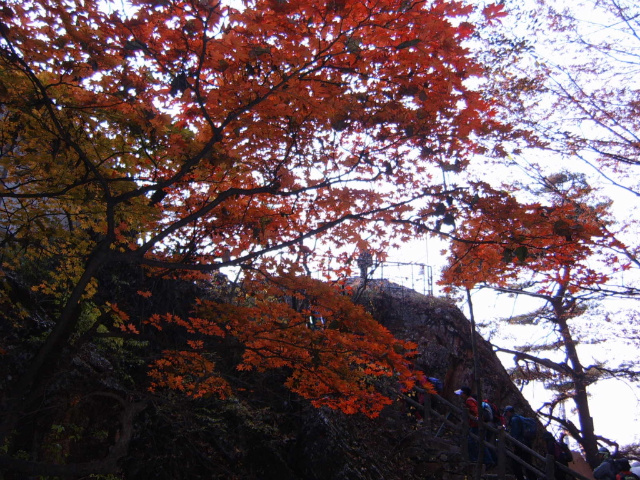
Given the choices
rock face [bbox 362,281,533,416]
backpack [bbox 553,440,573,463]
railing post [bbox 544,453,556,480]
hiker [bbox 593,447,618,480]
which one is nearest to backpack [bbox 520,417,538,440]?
backpack [bbox 553,440,573,463]

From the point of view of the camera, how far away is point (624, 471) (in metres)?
7.58

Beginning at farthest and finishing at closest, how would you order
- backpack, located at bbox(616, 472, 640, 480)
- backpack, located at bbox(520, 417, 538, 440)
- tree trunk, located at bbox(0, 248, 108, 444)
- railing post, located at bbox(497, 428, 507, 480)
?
backpack, located at bbox(520, 417, 538, 440) → backpack, located at bbox(616, 472, 640, 480) → railing post, located at bbox(497, 428, 507, 480) → tree trunk, located at bbox(0, 248, 108, 444)

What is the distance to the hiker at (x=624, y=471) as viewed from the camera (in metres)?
7.35

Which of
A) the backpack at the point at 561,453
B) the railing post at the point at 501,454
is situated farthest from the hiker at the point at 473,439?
the backpack at the point at 561,453

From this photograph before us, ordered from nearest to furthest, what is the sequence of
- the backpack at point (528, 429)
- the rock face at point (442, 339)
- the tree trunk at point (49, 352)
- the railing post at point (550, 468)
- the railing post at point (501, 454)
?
the tree trunk at point (49, 352), the railing post at point (550, 468), the railing post at point (501, 454), the backpack at point (528, 429), the rock face at point (442, 339)

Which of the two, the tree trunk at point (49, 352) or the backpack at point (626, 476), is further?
the backpack at point (626, 476)

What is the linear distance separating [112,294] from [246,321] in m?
6.61

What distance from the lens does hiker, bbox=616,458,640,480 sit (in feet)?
24.1

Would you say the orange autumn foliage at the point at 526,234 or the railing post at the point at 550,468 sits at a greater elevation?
the orange autumn foliage at the point at 526,234

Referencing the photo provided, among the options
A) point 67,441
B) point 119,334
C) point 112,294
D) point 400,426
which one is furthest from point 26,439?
point 400,426

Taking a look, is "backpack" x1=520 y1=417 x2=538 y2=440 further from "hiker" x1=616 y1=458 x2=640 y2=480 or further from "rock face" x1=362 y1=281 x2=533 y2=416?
"rock face" x1=362 y1=281 x2=533 y2=416

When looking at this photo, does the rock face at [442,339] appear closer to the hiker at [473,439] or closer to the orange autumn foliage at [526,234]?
the hiker at [473,439]

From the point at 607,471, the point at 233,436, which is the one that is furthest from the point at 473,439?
the point at 233,436

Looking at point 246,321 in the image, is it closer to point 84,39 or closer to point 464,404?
point 84,39
